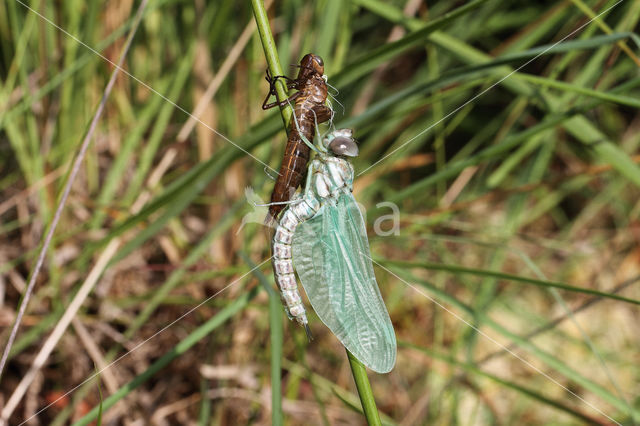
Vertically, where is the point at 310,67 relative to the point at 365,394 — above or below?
above

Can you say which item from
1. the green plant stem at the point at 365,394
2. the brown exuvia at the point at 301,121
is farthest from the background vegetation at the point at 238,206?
the green plant stem at the point at 365,394

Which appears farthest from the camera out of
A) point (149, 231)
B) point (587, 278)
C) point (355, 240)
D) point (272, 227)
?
point (587, 278)

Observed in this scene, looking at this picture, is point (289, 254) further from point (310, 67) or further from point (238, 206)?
point (238, 206)

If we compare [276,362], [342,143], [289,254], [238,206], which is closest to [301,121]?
[342,143]

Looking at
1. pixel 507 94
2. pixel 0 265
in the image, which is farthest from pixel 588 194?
pixel 0 265

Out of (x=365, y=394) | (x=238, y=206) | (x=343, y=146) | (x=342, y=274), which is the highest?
(x=238, y=206)

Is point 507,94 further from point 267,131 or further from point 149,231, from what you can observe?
point 149,231
